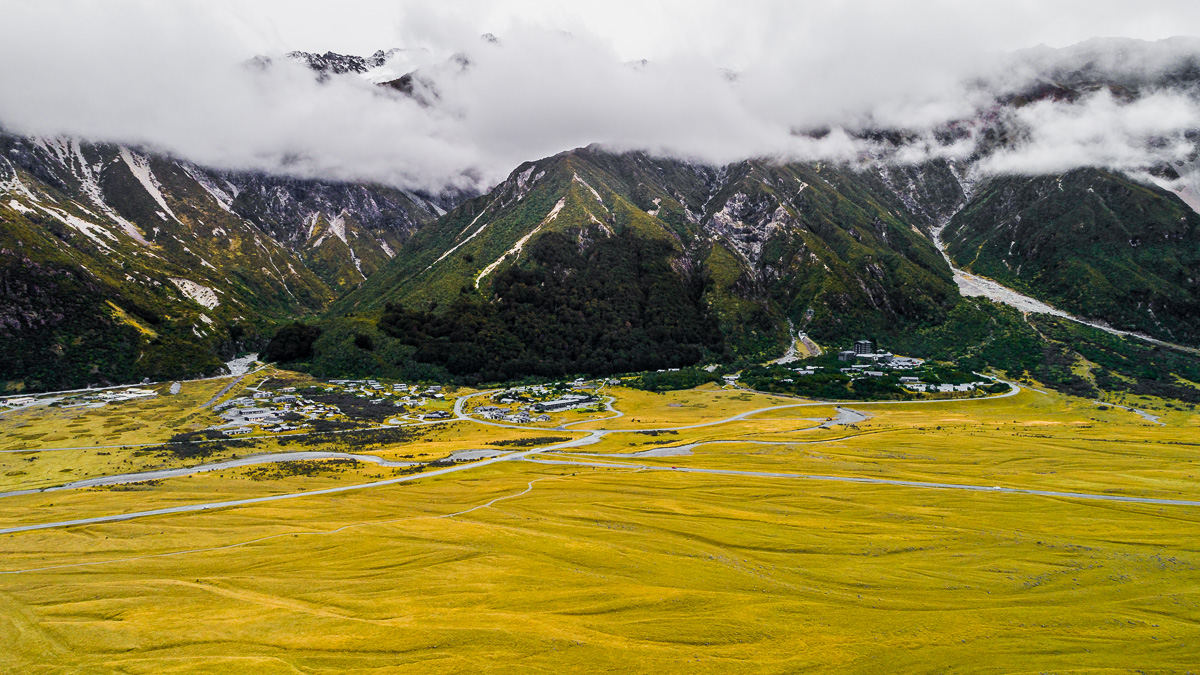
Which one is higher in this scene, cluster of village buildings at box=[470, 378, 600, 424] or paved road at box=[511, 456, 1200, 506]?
cluster of village buildings at box=[470, 378, 600, 424]

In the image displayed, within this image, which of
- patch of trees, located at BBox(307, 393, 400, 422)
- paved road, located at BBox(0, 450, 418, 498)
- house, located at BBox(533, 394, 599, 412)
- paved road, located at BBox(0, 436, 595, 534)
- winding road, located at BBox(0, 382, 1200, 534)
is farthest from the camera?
house, located at BBox(533, 394, 599, 412)

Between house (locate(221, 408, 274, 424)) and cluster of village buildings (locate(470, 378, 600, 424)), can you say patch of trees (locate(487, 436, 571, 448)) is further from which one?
house (locate(221, 408, 274, 424))

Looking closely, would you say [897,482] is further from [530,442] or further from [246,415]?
[246,415]

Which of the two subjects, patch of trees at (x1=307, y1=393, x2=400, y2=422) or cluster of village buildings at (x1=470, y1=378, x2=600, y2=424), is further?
cluster of village buildings at (x1=470, y1=378, x2=600, y2=424)

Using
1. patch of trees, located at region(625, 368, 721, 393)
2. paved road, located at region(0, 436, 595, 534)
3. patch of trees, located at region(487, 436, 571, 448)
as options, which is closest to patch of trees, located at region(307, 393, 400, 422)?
patch of trees, located at region(487, 436, 571, 448)

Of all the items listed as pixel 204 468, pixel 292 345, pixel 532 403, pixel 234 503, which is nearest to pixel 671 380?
pixel 532 403

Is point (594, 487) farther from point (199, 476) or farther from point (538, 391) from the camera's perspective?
point (538, 391)
